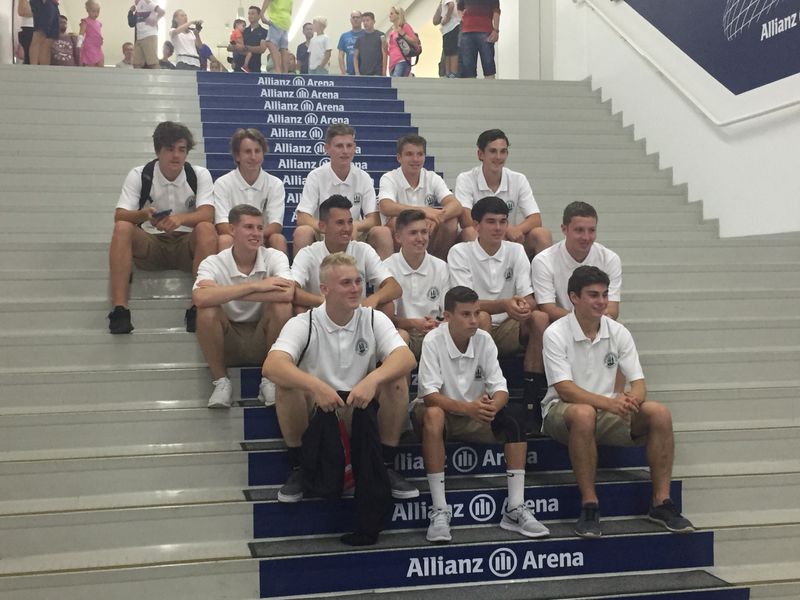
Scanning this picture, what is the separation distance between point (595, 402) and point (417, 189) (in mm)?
1843

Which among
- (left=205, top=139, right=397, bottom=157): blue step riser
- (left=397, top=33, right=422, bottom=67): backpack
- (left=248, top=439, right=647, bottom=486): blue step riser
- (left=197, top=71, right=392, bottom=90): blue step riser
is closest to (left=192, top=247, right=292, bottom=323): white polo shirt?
(left=248, top=439, right=647, bottom=486): blue step riser

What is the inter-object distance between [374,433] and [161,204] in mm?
1895

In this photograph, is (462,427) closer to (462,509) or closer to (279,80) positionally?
(462,509)

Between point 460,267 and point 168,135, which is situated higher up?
point 168,135

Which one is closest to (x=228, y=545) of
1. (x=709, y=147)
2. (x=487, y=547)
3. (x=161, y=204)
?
(x=487, y=547)

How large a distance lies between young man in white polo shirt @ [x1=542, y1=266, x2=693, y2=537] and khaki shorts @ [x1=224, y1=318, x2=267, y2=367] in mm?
1267

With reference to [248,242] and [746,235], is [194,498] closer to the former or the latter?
[248,242]

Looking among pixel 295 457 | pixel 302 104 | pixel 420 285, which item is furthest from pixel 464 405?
pixel 302 104

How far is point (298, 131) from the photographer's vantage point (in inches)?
256

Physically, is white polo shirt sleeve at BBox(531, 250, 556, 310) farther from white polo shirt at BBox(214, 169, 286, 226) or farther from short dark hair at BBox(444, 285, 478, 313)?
white polo shirt at BBox(214, 169, 286, 226)

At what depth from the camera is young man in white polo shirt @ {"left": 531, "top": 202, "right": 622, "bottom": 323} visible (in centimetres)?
405

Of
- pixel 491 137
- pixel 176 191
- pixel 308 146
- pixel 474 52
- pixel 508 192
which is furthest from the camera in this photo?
pixel 474 52

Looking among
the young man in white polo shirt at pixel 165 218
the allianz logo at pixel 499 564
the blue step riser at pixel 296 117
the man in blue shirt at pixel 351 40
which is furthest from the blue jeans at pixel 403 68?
the allianz logo at pixel 499 564

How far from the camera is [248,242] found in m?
3.88
